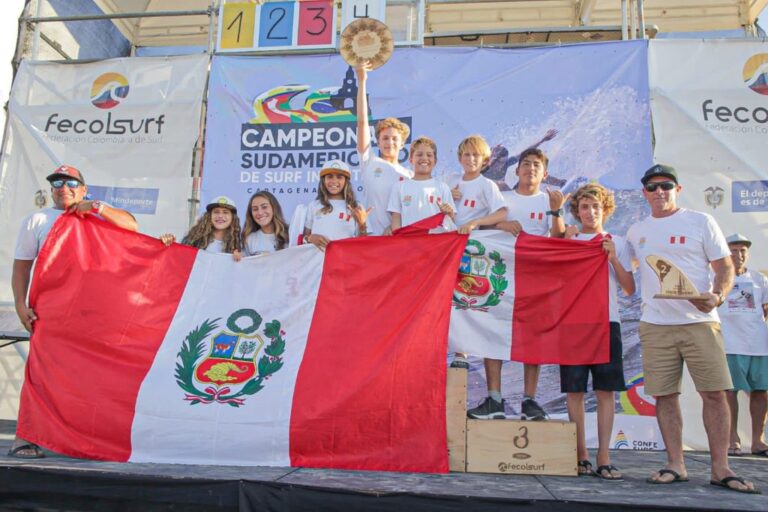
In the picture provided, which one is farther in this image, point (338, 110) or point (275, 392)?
point (338, 110)

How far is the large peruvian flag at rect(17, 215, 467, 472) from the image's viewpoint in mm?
3338

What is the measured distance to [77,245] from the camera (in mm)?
3951

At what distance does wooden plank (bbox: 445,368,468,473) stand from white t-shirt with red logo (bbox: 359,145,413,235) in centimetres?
135

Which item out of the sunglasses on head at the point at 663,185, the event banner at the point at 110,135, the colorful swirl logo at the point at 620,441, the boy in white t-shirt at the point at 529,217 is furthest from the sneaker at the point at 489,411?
the event banner at the point at 110,135

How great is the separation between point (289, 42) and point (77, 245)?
11.1ft

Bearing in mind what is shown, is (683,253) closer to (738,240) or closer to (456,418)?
(456,418)

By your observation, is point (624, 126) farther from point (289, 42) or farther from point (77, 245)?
point (77, 245)

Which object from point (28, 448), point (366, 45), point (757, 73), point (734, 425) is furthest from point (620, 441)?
point (28, 448)

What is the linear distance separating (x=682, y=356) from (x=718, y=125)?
128 inches

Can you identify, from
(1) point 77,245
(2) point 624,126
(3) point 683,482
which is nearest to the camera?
(3) point 683,482

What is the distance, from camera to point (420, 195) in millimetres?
4082

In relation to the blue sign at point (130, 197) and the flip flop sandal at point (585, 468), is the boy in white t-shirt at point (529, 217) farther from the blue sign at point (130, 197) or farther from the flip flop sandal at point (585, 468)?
the blue sign at point (130, 197)

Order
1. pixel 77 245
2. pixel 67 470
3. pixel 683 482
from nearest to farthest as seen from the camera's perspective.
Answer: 1. pixel 67 470
2. pixel 683 482
3. pixel 77 245

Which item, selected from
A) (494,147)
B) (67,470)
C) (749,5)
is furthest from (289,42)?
(749,5)
